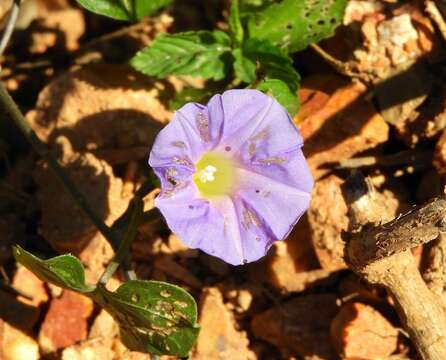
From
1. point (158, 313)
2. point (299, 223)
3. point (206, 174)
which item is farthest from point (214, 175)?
point (158, 313)

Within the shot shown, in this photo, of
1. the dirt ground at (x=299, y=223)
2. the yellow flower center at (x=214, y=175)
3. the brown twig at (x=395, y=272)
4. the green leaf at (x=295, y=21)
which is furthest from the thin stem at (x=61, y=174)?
the green leaf at (x=295, y=21)

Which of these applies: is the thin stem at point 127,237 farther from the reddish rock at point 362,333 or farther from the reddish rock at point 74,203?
the reddish rock at point 362,333

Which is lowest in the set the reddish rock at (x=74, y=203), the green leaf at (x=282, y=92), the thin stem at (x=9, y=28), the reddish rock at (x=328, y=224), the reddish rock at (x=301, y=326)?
the reddish rock at (x=301, y=326)

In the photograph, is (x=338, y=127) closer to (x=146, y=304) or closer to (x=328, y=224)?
(x=328, y=224)

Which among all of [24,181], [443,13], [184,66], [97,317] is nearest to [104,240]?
[97,317]

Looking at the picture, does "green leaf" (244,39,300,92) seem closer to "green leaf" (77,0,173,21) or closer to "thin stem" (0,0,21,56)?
"green leaf" (77,0,173,21)

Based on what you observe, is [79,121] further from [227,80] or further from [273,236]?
[273,236]
